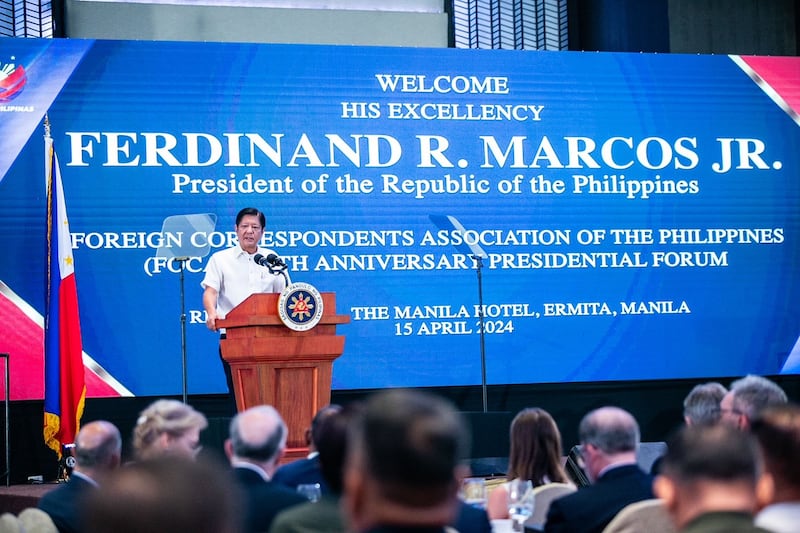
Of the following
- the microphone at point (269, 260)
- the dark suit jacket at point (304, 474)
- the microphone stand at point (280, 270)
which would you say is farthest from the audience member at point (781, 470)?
the microphone stand at point (280, 270)

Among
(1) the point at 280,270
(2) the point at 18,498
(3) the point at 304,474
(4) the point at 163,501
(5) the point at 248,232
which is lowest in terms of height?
(2) the point at 18,498

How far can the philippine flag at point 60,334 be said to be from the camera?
21.6 ft

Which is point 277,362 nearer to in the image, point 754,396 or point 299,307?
point 299,307

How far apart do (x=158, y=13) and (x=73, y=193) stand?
6.02ft

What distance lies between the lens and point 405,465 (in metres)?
1.38

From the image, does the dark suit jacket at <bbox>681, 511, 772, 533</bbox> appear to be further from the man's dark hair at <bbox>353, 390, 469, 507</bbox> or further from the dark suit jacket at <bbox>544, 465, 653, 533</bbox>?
the dark suit jacket at <bbox>544, 465, 653, 533</bbox>

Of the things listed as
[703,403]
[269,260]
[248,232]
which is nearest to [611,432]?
[703,403]

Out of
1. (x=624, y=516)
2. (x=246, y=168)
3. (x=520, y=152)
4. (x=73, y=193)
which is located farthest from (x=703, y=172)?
(x=624, y=516)

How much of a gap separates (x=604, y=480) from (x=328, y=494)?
37.4 inches

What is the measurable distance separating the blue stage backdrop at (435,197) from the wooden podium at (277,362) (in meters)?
1.74

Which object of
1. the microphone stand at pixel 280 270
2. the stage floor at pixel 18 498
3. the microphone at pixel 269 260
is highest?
the microphone at pixel 269 260

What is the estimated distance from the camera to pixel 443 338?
307 inches

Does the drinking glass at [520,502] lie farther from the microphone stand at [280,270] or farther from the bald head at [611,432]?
the microphone stand at [280,270]

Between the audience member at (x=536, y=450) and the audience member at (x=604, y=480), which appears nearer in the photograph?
the audience member at (x=604, y=480)
